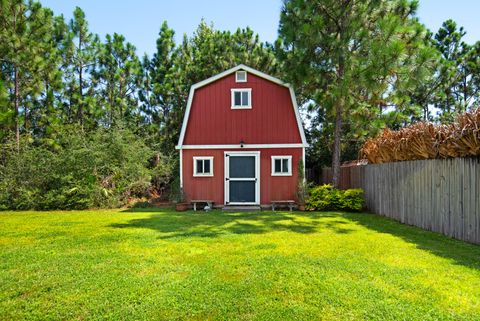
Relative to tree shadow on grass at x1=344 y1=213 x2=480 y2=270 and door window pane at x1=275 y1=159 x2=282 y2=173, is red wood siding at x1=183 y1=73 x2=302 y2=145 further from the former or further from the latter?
tree shadow on grass at x1=344 y1=213 x2=480 y2=270

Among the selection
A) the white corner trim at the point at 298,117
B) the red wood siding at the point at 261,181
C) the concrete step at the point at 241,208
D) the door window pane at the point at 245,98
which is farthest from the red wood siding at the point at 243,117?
the concrete step at the point at 241,208

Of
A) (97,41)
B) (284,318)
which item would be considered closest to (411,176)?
(284,318)

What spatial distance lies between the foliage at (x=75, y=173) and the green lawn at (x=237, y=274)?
14.6 ft

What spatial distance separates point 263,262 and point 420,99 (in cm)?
1602

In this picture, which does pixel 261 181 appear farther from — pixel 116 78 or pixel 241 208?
pixel 116 78

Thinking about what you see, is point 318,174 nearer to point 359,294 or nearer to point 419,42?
point 419,42

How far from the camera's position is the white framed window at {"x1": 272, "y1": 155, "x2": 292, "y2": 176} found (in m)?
11.1

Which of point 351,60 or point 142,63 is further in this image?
point 142,63

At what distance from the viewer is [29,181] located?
436 inches

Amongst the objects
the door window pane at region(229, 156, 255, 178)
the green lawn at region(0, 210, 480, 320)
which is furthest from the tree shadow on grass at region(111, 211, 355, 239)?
the door window pane at region(229, 156, 255, 178)

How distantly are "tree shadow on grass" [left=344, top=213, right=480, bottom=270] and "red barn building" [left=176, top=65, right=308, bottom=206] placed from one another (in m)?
3.80

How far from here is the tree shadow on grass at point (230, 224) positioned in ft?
21.1

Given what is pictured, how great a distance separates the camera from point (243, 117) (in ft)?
37.2

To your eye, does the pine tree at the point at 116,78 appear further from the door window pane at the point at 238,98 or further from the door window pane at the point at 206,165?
the door window pane at the point at 238,98
